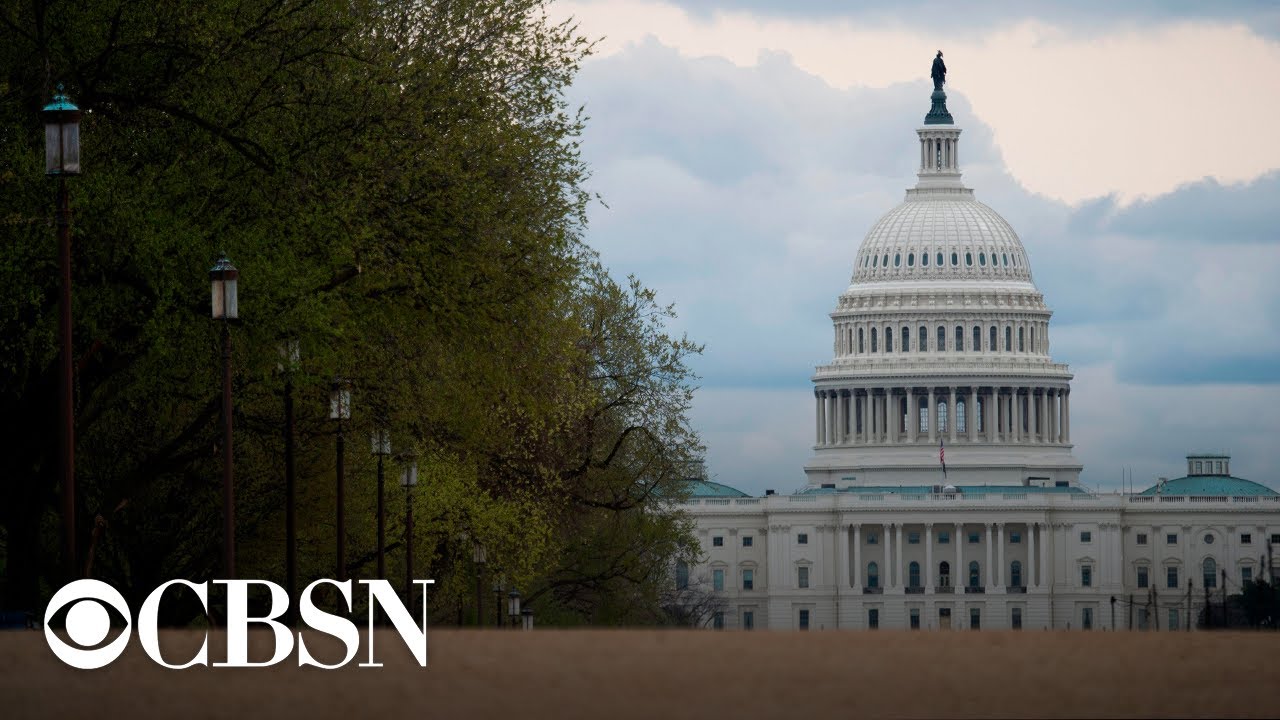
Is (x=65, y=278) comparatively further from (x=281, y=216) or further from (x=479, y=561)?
(x=479, y=561)

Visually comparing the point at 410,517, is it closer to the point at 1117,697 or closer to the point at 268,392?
the point at 268,392

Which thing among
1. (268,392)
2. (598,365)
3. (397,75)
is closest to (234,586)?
(397,75)

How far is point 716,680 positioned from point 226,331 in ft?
54.7

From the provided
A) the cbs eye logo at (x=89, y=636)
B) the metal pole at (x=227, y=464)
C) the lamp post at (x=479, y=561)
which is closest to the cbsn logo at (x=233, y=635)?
the cbs eye logo at (x=89, y=636)

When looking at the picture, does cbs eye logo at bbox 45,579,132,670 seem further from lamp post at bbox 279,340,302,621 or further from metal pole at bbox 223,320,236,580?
lamp post at bbox 279,340,302,621

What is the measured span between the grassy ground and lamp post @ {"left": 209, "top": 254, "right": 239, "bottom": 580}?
42.8 ft

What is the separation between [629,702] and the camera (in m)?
16.5

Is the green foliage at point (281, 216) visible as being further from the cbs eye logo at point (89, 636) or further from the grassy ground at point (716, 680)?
the grassy ground at point (716, 680)

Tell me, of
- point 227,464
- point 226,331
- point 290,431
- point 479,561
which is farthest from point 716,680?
point 479,561

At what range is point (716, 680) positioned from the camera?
17.1 m

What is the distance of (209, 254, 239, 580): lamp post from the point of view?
31.5m

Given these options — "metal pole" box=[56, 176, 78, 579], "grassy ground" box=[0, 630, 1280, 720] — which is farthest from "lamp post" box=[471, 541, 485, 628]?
"grassy ground" box=[0, 630, 1280, 720]

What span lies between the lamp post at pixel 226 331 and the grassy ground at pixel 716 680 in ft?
42.8

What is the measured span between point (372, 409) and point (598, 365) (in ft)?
77.2
